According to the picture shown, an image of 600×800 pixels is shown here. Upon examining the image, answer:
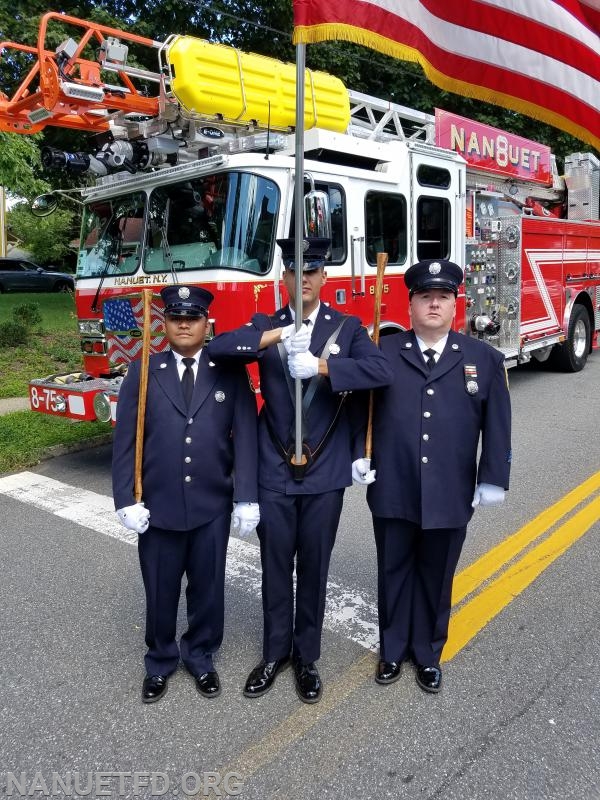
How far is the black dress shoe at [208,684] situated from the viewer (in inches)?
117

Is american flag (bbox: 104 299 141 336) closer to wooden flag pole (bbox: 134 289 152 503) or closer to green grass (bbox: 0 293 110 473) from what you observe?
green grass (bbox: 0 293 110 473)

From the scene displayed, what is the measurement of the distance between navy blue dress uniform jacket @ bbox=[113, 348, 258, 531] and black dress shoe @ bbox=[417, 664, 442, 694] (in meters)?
1.06

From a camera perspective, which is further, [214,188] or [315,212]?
[214,188]

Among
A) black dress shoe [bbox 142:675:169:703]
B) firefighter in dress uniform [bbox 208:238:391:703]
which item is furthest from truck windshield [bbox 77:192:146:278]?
black dress shoe [bbox 142:675:169:703]

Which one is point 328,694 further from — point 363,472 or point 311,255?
point 311,255

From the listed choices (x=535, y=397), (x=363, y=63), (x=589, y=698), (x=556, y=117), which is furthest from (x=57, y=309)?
(x=589, y=698)

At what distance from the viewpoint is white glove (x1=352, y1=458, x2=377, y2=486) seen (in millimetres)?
2955

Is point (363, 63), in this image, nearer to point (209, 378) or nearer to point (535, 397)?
point (535, 397)

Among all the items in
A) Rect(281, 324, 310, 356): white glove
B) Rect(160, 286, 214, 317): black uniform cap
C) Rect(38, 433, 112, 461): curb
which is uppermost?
Rect(160, 286, 214, 317): black uniform cap

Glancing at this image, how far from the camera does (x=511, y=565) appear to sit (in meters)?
4.19

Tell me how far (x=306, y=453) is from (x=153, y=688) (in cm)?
119

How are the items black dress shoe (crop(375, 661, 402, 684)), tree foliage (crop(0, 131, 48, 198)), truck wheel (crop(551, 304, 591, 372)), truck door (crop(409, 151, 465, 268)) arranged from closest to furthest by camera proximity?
black dress shoe (crop(375, 661, 402, 684))
truck door (crop(409, 151, 465, 268))
truck wheel (crop(551, 304, 591, 372))
tree foliage (crop(0, 131, 48, 198))

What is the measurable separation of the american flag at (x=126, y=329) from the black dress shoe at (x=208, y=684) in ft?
A: 10.9

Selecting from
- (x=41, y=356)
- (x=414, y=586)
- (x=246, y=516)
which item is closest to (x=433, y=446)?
(x=414, y=586)
